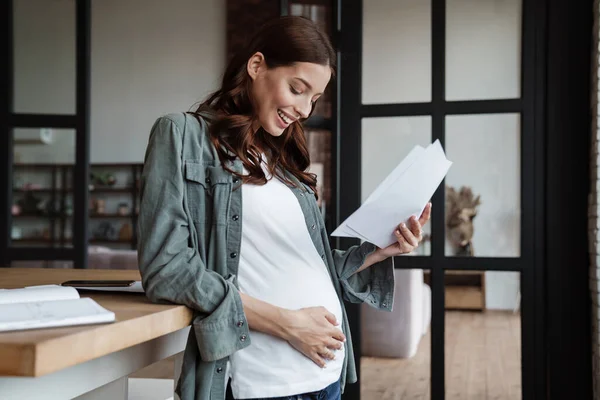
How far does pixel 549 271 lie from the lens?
9.43ft

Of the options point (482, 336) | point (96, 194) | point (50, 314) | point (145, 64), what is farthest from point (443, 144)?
point (96, 194)

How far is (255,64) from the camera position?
4.79 feet

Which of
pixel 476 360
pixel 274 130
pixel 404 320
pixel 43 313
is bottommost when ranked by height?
pixel 476 360

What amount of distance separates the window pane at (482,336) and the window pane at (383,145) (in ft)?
1.68

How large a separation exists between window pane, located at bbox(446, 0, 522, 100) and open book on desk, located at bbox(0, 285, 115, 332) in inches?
90.1

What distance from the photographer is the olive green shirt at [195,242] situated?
4.00 feet

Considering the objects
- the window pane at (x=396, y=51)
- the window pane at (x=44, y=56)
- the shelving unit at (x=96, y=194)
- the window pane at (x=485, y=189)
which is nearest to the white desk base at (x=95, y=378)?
the window pane at (x=485, y=189)

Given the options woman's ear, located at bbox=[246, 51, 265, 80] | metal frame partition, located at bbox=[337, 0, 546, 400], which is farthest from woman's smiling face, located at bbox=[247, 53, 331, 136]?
metal frame partition, located at bbox=[337, 0, 546, 400]

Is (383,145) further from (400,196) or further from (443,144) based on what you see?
(400,196)

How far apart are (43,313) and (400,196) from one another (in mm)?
787

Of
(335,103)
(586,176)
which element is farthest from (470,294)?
(335,103)

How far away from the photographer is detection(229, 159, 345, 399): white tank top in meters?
1.35

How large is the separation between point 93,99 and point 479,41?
278 inches

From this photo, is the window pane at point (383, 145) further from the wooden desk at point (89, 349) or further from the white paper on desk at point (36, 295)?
the white paper on desk at point (36, 295)
